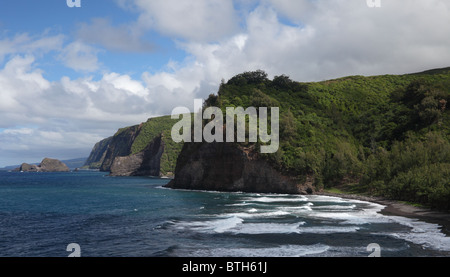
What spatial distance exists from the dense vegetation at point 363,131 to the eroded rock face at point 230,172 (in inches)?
116

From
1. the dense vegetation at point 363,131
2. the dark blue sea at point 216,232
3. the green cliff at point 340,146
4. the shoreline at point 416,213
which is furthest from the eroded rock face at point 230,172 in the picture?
the dark blue sea at point 216,232

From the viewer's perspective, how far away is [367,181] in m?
78.9

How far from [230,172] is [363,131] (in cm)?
4916

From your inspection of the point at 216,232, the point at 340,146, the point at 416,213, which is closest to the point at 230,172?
the point at 340,146

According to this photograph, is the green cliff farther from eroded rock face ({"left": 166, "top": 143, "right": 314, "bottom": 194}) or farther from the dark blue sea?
the dark blue sea

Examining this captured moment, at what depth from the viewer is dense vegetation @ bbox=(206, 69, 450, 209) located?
6569 centimetres

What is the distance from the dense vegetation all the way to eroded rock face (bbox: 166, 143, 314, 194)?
2956 millimetres

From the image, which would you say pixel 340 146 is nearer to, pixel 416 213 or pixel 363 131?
pixel 363 131

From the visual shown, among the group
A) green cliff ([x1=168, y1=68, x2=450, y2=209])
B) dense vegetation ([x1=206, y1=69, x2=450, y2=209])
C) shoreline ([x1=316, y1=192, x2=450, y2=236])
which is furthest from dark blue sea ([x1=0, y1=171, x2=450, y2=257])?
green cliff ([x1=168, y1=68, x2=450, y2=209])

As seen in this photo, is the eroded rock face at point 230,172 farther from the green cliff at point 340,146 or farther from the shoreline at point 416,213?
the shoreline at point 416,213

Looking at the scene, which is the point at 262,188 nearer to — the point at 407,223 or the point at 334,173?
the point at 334,173

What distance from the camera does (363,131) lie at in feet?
364

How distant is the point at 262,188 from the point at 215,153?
15778mm
